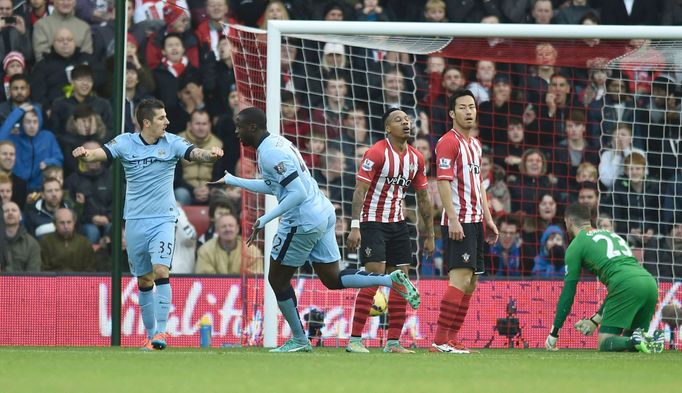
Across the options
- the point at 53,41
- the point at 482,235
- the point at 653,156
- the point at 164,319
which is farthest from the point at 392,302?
the point at 53,41

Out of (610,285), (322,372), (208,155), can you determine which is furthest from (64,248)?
(322,372)

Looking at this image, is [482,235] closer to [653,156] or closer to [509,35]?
[509,35]

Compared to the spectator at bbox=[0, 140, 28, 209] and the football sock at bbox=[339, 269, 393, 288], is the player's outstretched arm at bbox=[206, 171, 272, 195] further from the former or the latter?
the spectator at bbox=[0, 140, 28, 209]

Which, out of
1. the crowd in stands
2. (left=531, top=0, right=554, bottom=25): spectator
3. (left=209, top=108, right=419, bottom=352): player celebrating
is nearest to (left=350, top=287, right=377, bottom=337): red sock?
(left=209, top=108, right=419, bottom=352): player celebrating

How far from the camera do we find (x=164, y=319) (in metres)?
11.7

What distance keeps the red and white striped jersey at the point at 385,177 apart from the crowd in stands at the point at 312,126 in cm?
285

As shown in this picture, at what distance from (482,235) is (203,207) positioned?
5.01 metres

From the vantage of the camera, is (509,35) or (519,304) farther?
(519,304)

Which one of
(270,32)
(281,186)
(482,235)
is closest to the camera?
(281,186)

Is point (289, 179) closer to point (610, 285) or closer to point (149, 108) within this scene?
point (149, 108)

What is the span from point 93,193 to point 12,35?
2.28 metres

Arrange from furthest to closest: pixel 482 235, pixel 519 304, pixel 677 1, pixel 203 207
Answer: pixel 677 1, pixel 203 207, pixel 519 304, pixel 482 235

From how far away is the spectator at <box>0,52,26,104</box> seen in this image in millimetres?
16172

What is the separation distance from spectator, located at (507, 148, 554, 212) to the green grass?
16.3 feet
